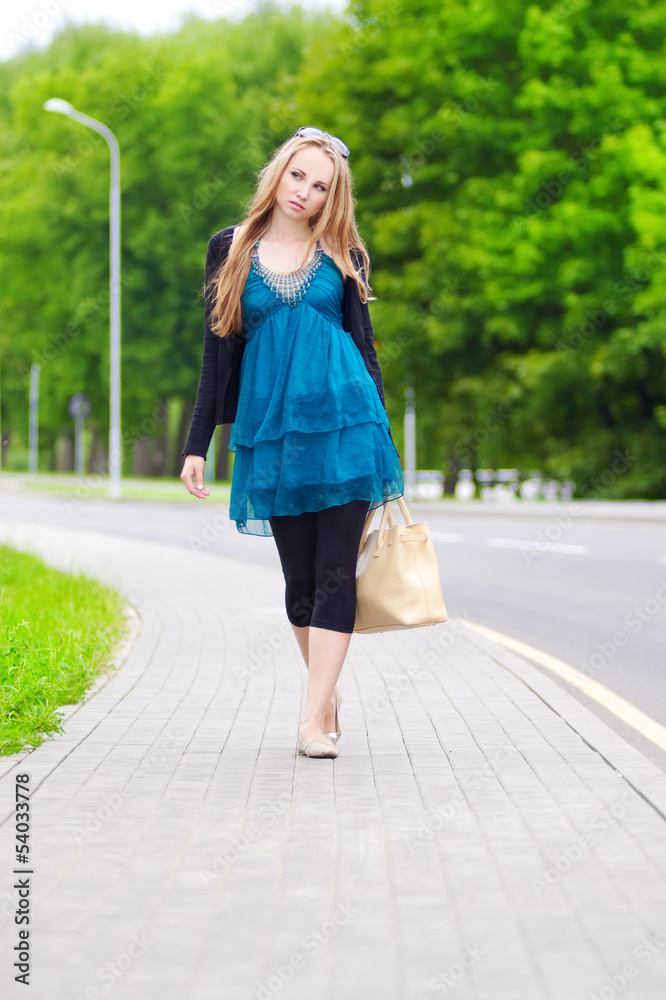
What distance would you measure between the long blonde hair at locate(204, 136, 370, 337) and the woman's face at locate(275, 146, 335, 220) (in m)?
0.02

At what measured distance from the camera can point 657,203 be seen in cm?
2386

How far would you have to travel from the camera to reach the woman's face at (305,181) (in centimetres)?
482

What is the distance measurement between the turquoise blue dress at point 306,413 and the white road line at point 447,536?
13051 millimetres

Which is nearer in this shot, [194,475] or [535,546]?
[194,475]

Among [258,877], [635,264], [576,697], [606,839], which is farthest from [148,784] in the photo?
[635,264]

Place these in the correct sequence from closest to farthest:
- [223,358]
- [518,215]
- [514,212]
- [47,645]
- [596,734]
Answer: [223,358]
[596,734]
[47,645]
[518,215]
[514,212]

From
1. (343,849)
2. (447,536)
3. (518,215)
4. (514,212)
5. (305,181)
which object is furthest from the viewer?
(514,212)

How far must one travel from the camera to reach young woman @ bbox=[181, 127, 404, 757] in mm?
4730

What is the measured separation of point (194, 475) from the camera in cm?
493

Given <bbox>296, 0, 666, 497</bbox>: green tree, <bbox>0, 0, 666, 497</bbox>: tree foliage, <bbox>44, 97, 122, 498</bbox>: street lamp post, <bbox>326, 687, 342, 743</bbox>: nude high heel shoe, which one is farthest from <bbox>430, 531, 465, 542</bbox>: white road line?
<bbox>44, 97, 122, 498</bbox>: street lamp post

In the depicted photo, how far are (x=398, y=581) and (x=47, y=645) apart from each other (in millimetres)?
2380

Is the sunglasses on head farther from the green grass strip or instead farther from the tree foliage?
the tree foliage

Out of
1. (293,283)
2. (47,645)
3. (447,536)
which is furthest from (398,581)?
(447,536)

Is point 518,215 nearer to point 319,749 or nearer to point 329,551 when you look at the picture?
point 329,551
